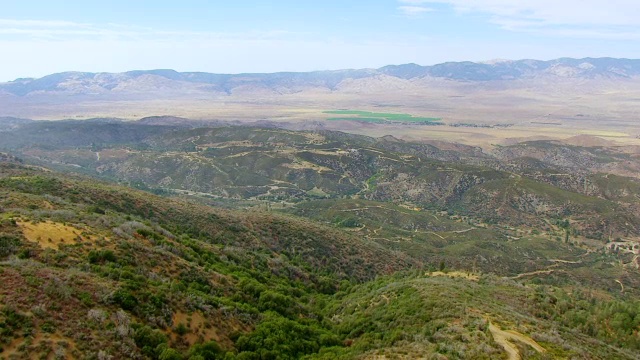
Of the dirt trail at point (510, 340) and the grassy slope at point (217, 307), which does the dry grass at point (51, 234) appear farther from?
the dirt trail at point (510, 340)

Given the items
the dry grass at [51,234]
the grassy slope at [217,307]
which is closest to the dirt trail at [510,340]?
the grassy slope at [217,307]

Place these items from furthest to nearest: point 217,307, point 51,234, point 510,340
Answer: point 51,234, point 217,307, point 510,340

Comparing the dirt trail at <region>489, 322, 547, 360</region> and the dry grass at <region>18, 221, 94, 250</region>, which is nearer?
the dirt trail at <region>489, 322, 547, 360</region>

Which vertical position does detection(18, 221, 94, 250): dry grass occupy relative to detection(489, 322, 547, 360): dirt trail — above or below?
above

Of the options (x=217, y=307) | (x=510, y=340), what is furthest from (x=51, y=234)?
(x=510, y=340)

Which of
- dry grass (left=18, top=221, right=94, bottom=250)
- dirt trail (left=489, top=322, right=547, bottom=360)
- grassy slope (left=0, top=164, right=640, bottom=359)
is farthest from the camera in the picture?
dry grass (left=18, top=221, right=94, bottom=250)

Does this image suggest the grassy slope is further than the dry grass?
No

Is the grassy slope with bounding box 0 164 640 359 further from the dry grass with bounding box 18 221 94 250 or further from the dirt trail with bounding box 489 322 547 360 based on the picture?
the dirt trail with bounding box 489 322 547 360

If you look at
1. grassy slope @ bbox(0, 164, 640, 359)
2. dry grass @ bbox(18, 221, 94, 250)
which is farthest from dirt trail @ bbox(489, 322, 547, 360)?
dry grass @ bbox(18, 221, 94, 250)

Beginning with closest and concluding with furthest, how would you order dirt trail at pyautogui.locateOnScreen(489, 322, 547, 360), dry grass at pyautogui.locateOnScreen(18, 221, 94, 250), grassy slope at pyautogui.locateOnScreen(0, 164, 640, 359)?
grassy slope at pyautogui.locateOnScreen(0, 164, 640, 359), dirt trail at pyautogui.locateOnScreen(489, 322, 547, 360), dry grass at pyautogui.locateOnScreen(18, 221, 94, 250)

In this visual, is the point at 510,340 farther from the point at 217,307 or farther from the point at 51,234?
the point at 51,234
